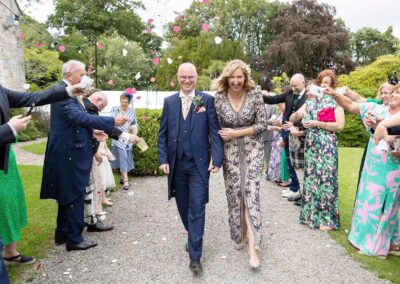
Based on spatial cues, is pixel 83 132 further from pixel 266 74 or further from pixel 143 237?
pixel 266 74

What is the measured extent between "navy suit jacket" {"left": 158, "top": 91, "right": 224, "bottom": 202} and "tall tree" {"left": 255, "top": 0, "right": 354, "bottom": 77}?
112 feet

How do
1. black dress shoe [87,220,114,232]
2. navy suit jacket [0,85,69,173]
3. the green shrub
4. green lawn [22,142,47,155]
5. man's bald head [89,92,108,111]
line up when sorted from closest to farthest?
navy suit jacket [0,85,69,173], black dress shoe [87,220,114,232], man's bald head [89,92,108,111], the green shrub, green lawn [22,142,47,155]

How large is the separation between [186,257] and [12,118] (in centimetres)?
267

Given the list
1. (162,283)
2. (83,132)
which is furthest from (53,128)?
(162,283)

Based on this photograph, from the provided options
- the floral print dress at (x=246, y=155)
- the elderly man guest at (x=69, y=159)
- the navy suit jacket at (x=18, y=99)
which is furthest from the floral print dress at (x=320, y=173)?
the navy suit jacket at (x=18, y=99)

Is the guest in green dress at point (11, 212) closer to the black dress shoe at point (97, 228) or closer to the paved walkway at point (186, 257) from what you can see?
the paved walkway at point (186, 257)

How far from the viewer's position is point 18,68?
749 inches

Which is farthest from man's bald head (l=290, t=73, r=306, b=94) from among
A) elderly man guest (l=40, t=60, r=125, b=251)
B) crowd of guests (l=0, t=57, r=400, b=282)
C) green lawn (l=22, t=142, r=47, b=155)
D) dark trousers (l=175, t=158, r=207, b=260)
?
green lawn (l=22, t=142, r=47, b=155)

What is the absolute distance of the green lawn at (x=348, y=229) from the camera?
4096mm

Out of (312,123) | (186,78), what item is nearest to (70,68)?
(186,78)

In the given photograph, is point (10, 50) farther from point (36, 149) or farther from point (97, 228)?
point (97, 228)

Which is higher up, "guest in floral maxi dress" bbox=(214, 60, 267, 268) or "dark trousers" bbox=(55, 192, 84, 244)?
"guest in floral maxi dress" bbox=(214, 60, 267, 268)

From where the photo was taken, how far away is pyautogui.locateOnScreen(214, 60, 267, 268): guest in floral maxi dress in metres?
4.27

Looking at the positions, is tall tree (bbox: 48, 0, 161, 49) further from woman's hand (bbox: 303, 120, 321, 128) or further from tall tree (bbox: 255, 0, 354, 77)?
woman's hand (bbox: 303, 120, 321, 128)
